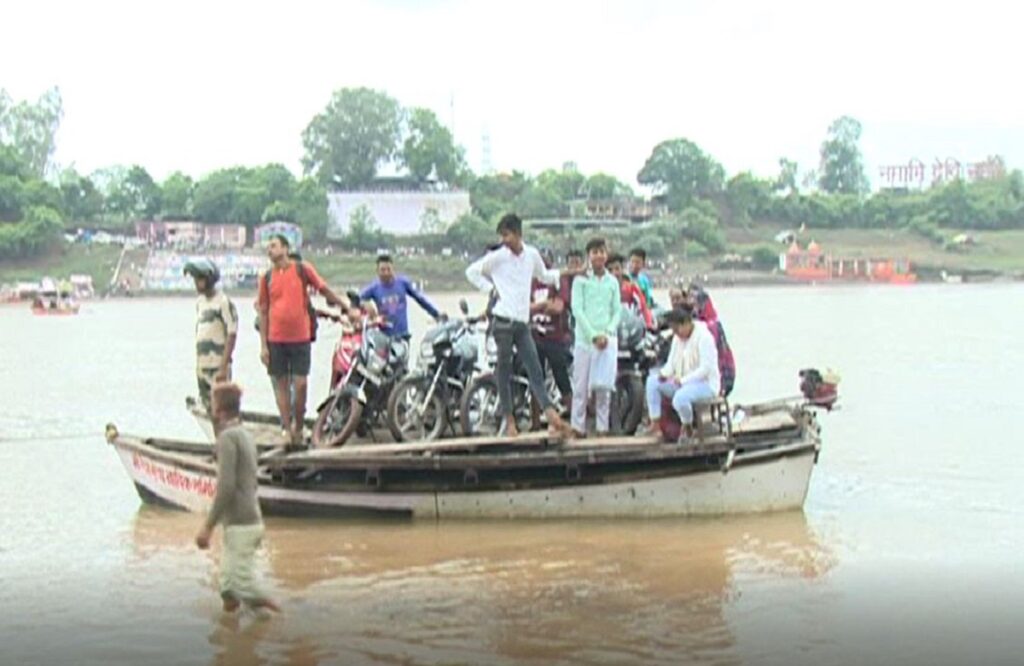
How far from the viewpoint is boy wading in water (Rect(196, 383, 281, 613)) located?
8039mm

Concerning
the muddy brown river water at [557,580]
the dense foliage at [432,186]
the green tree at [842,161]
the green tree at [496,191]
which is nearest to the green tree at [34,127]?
the dense foliage at [432,186]

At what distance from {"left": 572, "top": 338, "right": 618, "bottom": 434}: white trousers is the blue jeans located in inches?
14.1

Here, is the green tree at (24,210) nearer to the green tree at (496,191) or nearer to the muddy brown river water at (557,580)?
the green tree at (496,191)

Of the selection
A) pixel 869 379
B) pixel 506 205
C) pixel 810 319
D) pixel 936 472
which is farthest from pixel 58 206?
pixel 936 472

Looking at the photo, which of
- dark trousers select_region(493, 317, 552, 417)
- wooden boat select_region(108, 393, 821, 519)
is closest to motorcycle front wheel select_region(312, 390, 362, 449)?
wooden boat select_region(108, 393, 821, 519)

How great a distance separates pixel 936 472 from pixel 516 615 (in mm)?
9398

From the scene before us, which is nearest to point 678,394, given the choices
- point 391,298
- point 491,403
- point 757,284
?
point 491,403

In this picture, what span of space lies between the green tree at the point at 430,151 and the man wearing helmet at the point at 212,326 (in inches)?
5502

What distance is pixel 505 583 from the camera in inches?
399

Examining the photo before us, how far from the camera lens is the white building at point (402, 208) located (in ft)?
454

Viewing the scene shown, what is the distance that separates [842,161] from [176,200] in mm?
82667

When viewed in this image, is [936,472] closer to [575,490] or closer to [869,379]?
[575,490]

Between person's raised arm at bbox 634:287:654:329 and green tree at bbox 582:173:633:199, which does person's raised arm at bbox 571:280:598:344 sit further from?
green tree at bbox 582:173:633:199

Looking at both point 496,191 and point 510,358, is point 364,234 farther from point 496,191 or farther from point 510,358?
point 510,358
